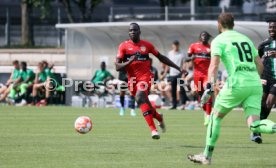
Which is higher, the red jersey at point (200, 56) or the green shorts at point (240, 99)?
the red jersey at point (200, 56)

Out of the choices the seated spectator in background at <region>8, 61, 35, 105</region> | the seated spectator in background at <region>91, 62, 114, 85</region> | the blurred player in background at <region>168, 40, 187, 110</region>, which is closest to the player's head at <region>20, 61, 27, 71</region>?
the seated spectator in background at <region>8, 61, 35, 105</region>

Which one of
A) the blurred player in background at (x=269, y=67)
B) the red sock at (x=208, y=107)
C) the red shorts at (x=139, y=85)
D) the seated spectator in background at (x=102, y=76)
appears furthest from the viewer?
the seated spectator in background at (x=102, y=76)

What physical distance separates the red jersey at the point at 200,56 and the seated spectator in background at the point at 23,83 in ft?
42.5

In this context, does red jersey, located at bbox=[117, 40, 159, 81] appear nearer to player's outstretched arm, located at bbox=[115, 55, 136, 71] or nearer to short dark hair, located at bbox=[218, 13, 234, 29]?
player's outstretched arm, located at bbox=[115, 55, 136, 71]

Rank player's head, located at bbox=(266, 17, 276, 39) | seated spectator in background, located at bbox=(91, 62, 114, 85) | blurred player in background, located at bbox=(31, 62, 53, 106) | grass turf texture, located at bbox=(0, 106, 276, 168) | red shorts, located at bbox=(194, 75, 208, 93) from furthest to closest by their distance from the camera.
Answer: blurred player in background, located at bbox=(31, 62, 53, 106)
seated spectator in background, located at bbox=(91, 62, 114, 85)
red shorts, located at bbox=(194, 75, 208, 93)
player's head, located at bbox=(266, 17, 276, 39)
grass turf texture, located at bbox=(0, 106, 276, 168)

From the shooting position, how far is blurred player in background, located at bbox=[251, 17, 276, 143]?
58.3 feet

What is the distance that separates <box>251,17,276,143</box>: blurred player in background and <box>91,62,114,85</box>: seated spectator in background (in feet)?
53.8

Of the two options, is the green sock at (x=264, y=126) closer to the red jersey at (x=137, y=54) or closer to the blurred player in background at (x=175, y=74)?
the red jersey at (x=137, y=54)

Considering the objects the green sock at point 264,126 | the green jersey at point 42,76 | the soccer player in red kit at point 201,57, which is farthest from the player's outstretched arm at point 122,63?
the green jersey at point 42,76

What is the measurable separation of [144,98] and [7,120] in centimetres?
751

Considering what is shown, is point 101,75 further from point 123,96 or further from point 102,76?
point 123,96

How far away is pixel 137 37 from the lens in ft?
62.3

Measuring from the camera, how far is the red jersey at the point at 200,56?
80.2ft

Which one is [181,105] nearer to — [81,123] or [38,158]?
[81,123]
